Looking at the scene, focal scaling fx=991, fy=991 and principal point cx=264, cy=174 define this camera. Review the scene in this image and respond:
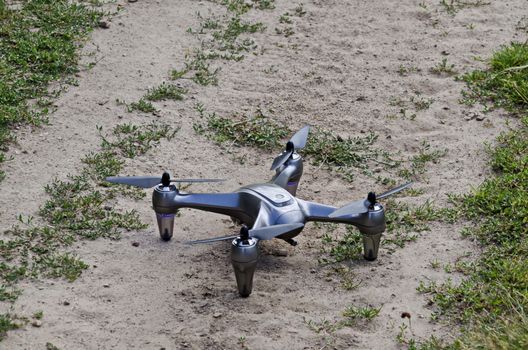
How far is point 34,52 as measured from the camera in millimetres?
6961

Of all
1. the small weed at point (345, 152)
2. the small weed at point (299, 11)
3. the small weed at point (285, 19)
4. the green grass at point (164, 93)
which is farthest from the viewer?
the small weed at point (299, 11)

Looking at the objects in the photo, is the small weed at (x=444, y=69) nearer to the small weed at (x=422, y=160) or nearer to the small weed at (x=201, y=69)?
the small weed at (x=422, y=160)

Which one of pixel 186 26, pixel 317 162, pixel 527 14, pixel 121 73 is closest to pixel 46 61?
pixel 121 73

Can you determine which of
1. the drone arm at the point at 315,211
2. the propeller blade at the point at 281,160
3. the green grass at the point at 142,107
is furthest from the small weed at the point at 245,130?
the drone arm at the point at 315,211

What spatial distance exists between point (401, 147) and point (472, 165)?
1.57 feet

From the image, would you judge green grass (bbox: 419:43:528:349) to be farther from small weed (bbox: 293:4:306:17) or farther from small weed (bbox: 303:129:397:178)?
small weed (bbox: 293:4:306:17)

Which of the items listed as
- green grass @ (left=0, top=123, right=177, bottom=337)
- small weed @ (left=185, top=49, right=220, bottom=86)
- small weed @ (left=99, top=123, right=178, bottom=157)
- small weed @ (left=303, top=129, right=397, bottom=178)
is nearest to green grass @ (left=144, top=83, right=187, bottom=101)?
small weed @ (left=185, top=49, right=220, bottom=86)

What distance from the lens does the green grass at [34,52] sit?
252 inches

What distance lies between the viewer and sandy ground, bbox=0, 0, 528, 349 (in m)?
4.67

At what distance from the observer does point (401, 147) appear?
6.37m

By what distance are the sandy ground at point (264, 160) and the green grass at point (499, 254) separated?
0.12 meters

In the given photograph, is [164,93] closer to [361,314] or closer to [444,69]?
[444,69]

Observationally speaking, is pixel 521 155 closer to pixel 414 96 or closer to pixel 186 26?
pixel 414 96

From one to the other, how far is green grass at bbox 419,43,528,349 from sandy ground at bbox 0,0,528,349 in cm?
12
